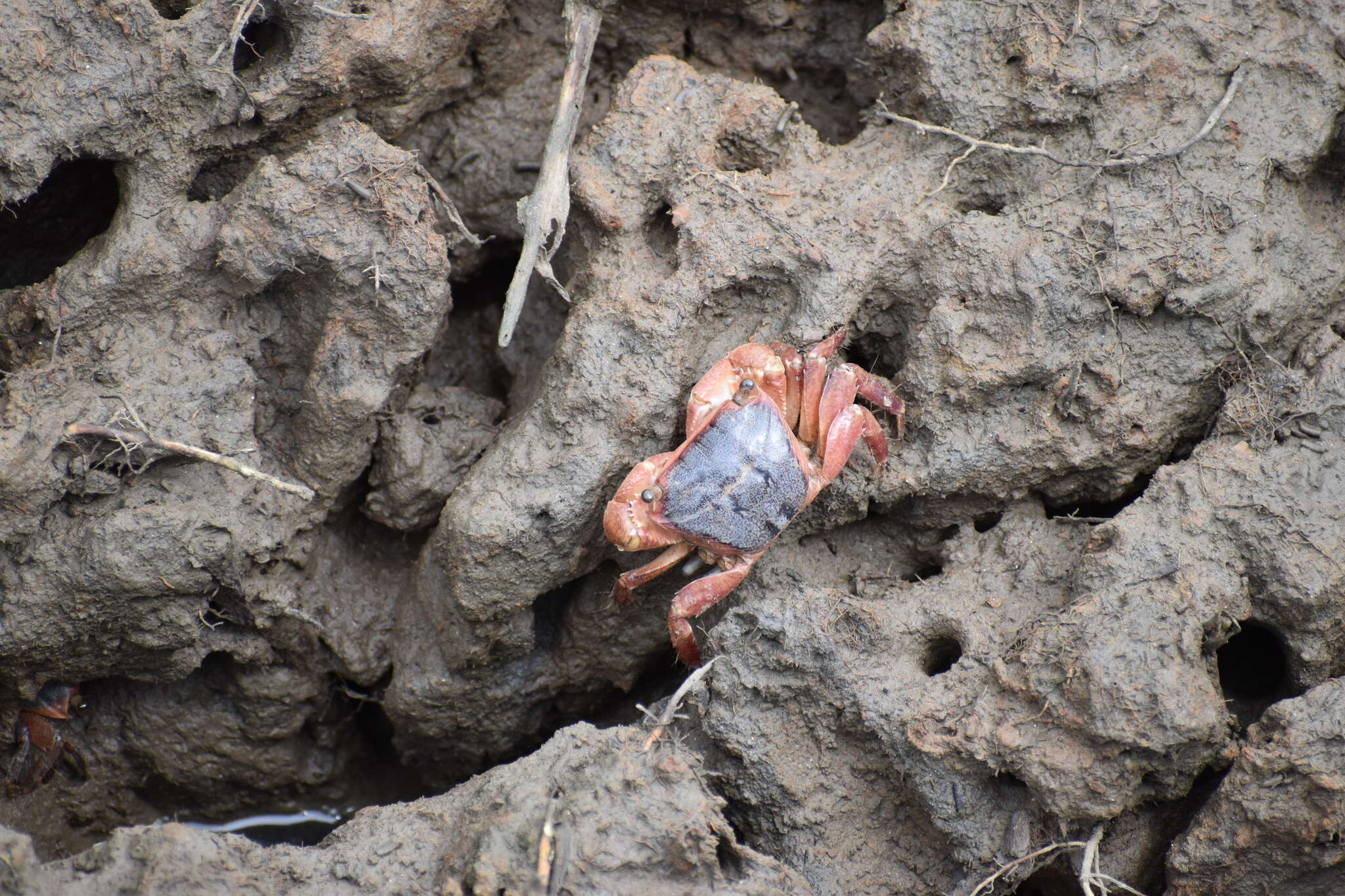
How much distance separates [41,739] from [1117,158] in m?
4.66

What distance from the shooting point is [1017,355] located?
11.1 ft

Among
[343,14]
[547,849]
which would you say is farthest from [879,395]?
[343,14]

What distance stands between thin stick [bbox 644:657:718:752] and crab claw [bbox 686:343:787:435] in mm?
814

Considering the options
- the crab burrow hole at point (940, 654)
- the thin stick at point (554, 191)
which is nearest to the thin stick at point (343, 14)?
the thin stick at point (554, 191)

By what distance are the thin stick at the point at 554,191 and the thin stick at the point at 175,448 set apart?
3.01ft

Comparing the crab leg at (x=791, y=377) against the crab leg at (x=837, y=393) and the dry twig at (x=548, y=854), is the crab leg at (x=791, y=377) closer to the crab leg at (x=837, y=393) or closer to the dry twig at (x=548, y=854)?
the crab leg at (x=837, y=393)

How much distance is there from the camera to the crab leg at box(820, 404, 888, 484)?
134 inches

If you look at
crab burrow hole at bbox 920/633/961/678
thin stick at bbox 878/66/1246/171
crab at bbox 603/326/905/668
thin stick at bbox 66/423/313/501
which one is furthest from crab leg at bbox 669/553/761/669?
thin stick at bbox 878/66/1246/171

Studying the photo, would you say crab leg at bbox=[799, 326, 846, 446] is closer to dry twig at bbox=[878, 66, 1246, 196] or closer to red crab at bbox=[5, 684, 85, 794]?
dry twig at bbox=[878, 66, 1246, 196]

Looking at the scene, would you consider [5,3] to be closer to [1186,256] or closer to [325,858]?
[325,858]

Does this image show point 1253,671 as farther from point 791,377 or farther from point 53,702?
point 53,702

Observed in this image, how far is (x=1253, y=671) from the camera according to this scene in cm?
337

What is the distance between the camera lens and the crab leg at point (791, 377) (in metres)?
3.48

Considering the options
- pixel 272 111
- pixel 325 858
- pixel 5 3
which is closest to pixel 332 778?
pixel 325 858
